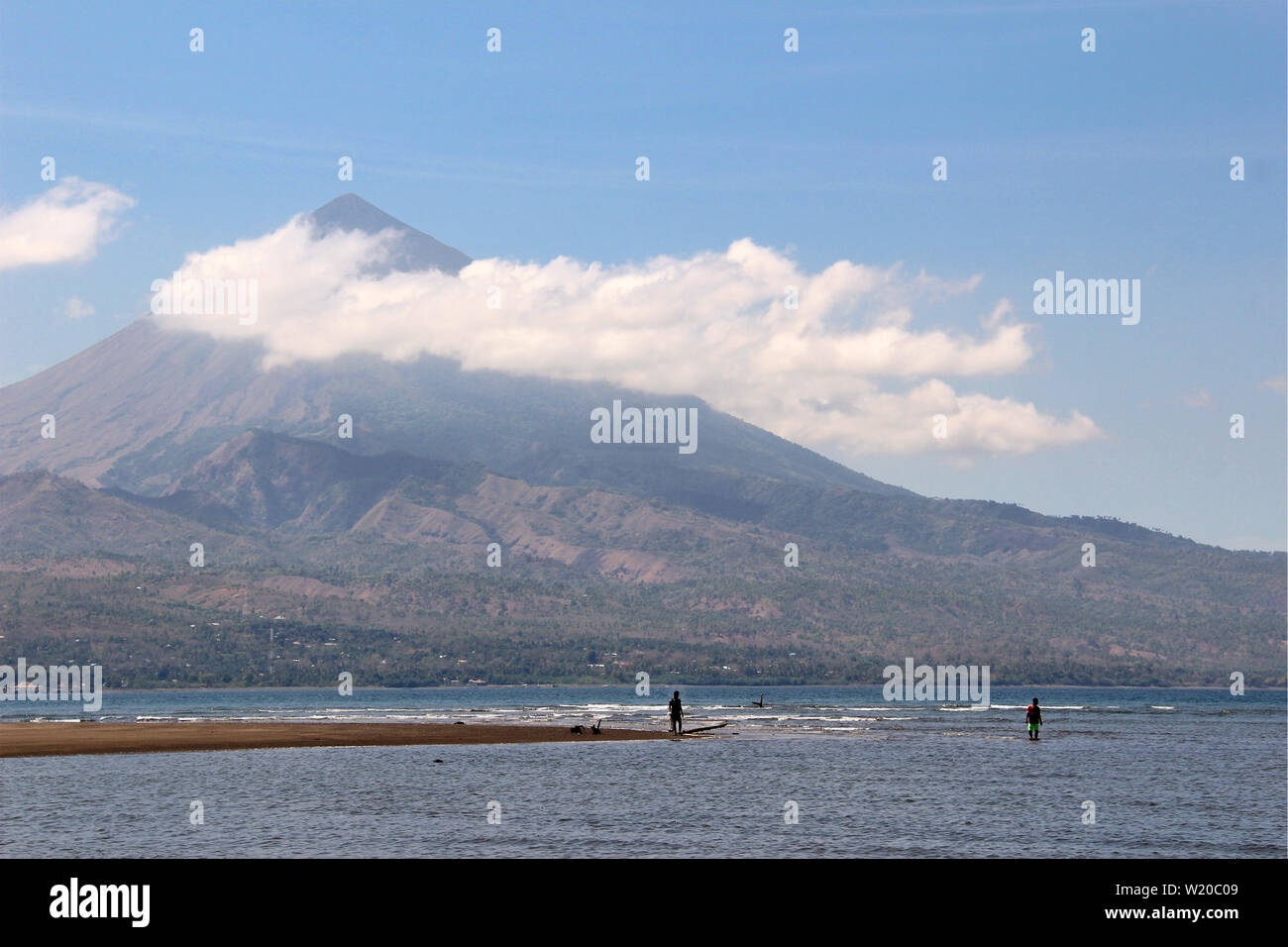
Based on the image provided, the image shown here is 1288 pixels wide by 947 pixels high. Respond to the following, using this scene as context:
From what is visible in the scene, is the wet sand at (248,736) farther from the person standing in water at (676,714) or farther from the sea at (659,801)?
the sea at (659,801)

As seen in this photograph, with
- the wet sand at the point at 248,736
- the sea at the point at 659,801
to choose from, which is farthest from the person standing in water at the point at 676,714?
the sea at the point at 659,801

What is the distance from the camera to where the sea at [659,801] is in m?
45.7

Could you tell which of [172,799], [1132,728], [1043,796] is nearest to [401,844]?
[172,799]

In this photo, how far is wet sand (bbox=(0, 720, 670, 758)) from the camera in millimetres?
88075

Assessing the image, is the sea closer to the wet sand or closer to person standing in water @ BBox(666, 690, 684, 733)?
person standing in water @ BBox(666, 690, 684, 733)

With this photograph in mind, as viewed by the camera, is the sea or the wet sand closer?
the sea

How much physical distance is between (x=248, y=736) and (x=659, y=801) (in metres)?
49.8

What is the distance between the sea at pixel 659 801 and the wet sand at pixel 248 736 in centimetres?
578

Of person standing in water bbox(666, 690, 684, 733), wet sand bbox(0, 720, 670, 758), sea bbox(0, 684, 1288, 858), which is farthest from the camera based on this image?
person standing in water bbox(666, 690, 684, 733)

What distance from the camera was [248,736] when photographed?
98.9 meters

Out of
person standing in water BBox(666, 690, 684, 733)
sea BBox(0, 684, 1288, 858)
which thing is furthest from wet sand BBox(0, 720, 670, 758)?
sea BBox(0, 684, 1288, 858)

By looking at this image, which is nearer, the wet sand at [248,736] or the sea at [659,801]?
the sea at [659,801]

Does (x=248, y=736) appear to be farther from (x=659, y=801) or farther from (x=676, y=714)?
(x=659, y=801)

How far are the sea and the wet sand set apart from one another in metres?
5.78
